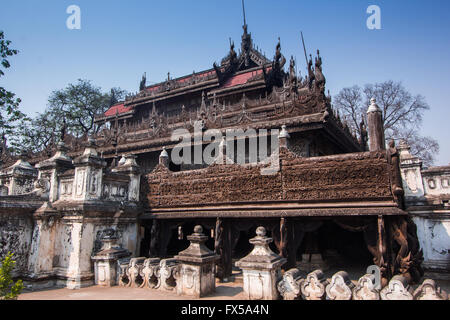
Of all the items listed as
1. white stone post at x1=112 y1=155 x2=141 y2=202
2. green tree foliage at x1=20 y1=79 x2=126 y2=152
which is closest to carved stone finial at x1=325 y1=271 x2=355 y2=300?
white stone post at x1=112 y1=155 x2=141 y2=202

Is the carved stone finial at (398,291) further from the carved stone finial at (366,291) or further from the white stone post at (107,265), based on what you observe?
the white stone post at (107,265)

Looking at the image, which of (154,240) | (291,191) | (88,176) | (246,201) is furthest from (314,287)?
(88,176)

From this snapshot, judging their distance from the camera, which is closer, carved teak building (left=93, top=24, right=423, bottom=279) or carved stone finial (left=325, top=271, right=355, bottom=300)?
carved stone finial (left=325, top=271, right=355, bottom=300)

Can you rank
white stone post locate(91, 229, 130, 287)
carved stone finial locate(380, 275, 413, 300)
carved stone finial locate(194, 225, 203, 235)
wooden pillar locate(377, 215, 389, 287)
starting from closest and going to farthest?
1. carved stone finial locate(380, 275, 413, 300)
2. wooden pillar locate(377, 215, 389, 287)
3. carved stone finial locate(194, 225, 203, 235)
4. white stone post locate(91, 229, 130, 287)

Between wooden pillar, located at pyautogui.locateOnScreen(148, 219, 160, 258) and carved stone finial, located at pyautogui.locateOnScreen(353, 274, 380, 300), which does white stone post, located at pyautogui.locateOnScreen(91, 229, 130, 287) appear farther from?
carved stone finial, located at pyautogui.locateOnScreen(353, 274, 380, 300)

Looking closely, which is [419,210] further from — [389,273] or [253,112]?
[253,112]

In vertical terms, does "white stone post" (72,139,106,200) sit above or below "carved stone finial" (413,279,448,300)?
above

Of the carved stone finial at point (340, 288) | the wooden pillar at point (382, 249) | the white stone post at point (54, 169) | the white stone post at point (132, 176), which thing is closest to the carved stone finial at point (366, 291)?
the carved stone finial at point (340, 288)

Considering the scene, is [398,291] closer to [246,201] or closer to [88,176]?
[246,201]

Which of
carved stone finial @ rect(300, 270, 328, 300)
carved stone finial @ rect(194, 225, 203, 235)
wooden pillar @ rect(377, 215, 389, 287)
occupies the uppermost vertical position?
carved stone finial @ rect(194, 225, 203, 235)

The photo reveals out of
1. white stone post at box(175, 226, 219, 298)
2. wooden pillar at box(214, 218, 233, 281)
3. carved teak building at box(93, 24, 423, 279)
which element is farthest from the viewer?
wooden pillar at box(214, 218, 233, 281)
